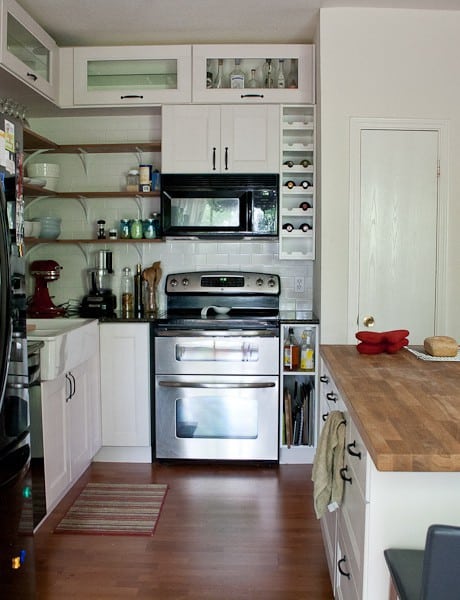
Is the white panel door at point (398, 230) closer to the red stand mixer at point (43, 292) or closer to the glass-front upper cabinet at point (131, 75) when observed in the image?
the glass-front upper cabinet at point (131, 75)

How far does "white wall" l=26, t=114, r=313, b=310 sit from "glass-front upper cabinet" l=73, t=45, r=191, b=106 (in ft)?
1.10

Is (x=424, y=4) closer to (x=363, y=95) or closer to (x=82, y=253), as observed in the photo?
(x=363, y=95)

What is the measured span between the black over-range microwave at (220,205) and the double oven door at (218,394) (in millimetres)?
685

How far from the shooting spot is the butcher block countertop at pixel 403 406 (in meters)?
1.25

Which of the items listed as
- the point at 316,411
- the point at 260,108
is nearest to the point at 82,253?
the point at 260,108

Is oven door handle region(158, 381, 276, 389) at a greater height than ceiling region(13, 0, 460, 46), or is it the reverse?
ceiling region(13, 0, 460, 46)

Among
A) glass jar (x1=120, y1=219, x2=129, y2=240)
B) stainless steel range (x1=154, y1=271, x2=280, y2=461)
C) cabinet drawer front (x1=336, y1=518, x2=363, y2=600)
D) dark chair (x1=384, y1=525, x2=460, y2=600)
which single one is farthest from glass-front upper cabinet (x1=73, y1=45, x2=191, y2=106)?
dark chair (x1=384, y1=525, x2=460, y2=600)

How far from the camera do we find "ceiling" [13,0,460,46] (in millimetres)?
3135

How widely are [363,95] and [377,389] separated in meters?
2.15

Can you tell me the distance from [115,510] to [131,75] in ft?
8.62

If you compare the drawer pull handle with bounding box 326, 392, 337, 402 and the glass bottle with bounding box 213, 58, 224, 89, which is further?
the glass bottle with bounding box 213, 58, 224, 89

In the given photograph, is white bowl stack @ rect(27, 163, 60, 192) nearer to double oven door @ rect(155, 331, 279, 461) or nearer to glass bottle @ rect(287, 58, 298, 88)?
double oven door @ rect(155, 331, 279, 461)

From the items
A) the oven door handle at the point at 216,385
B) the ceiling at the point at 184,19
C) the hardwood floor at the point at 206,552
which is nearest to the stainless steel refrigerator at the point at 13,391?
the hardwood floor at the point at 206,552

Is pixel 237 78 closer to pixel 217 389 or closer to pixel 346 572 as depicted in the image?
pixel 217 389
